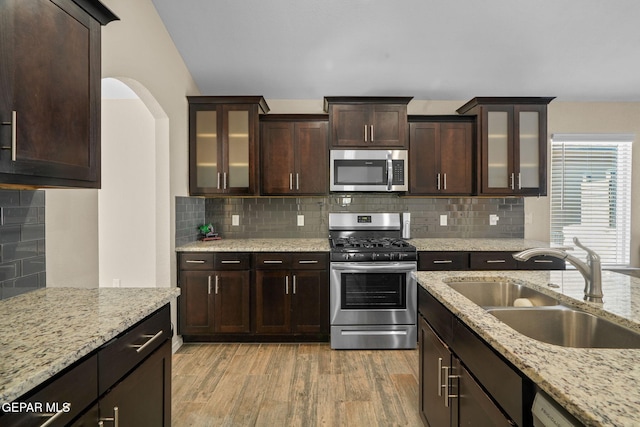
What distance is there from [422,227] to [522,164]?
1.19 m

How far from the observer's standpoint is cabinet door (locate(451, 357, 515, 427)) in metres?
1.09

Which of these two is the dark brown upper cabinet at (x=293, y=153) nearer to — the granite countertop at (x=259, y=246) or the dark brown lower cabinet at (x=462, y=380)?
the granite countertop at (x=259, y=246)

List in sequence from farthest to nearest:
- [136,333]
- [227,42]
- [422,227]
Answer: [422,227], [227,42], [136,333]

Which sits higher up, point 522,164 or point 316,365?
point 522,164

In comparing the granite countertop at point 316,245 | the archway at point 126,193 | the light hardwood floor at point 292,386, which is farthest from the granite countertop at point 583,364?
the archway at point 126,193

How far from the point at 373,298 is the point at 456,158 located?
170cm

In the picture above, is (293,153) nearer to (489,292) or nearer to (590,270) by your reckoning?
(489,292)

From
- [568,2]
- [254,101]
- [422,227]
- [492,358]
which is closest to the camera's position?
[492,358]

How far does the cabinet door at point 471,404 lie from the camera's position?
1.09 m

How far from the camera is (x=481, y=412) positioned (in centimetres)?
119

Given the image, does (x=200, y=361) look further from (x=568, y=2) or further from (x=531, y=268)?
(x=568, y=2)

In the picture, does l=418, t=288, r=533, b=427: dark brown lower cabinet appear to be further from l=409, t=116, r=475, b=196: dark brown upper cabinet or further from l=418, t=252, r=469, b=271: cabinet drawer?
l=409, t=116, r=475, b=196: dark brown upper cabinet

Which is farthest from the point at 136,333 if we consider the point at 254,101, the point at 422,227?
the point at 422,227

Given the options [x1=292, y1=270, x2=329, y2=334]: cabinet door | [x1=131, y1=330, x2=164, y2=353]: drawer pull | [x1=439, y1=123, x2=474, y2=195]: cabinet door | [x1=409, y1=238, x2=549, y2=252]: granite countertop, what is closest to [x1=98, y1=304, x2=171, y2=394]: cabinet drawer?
[x1=131, y1=330, x2=164, y2=353]: drawer pull
